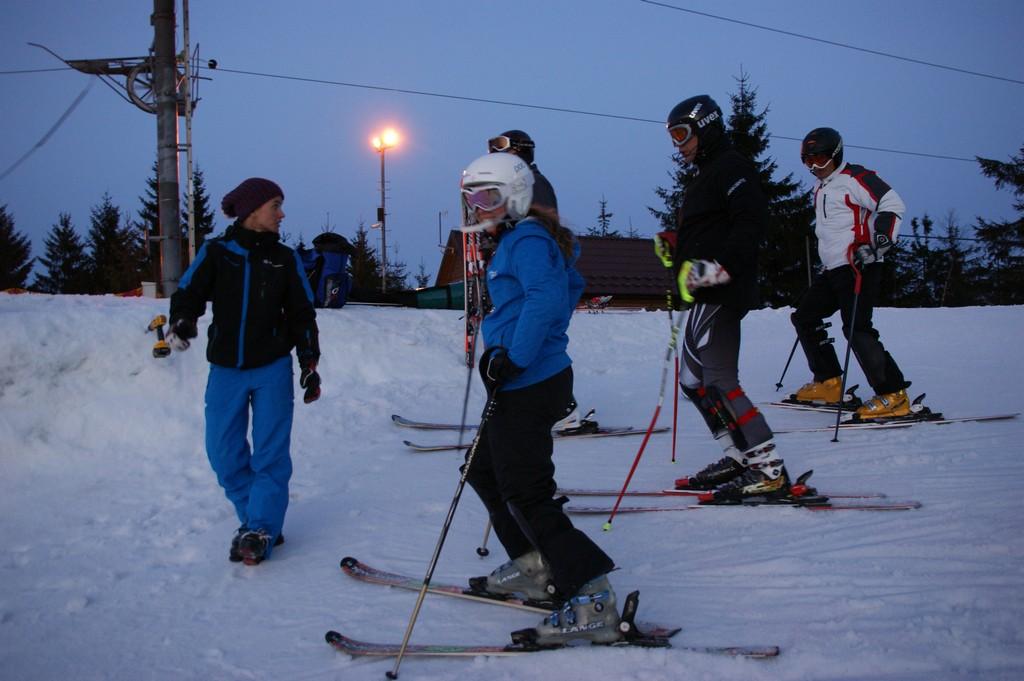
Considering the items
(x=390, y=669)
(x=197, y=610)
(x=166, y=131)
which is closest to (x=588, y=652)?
(x=390, y=669)

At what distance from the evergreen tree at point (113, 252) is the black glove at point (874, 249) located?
38.0 metres

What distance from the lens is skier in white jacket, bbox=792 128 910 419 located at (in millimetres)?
5852

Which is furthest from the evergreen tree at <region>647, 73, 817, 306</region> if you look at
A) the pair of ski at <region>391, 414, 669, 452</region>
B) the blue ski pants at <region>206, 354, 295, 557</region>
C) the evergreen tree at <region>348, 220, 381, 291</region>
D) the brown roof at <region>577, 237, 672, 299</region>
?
the blue ski pants at <region>206, 354, 295, 557</region>

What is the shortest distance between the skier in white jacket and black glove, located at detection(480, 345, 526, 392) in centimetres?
427

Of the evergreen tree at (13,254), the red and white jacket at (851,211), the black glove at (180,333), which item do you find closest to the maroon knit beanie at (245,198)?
the black glove at (180,333)

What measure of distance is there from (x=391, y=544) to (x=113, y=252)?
150ft

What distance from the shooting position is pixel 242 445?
3.88 meters

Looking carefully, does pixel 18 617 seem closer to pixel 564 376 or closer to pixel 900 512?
pixel 564 376

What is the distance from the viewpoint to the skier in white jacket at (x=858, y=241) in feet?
19.2

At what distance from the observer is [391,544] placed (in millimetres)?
3881

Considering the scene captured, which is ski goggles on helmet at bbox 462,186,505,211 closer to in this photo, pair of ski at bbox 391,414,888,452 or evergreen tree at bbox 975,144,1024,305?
pair of ski at bbox 391,414,888,452

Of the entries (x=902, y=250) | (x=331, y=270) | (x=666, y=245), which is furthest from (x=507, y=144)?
(x=902, y=250)

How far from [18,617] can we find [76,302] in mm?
6125

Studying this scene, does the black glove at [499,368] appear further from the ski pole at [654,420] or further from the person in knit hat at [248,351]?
the person in knit hat at [248,351]
